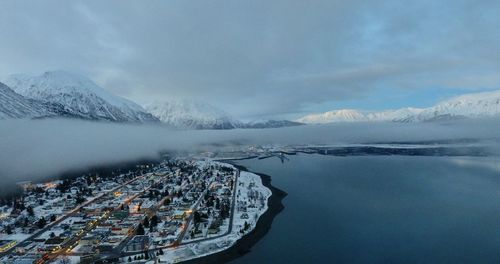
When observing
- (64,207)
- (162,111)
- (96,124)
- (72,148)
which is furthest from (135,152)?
(162,111)

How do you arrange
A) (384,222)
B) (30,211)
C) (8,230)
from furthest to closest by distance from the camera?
1. (30,211)
2. (384,222)
3. (8,230)

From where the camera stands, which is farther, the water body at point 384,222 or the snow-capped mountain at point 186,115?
the snow-capped mountain at point 186,115

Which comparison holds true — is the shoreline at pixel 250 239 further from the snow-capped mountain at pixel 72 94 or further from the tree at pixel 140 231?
the snow-capped mountain at pixel 72 94

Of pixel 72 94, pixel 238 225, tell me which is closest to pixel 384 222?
pixel 238 225

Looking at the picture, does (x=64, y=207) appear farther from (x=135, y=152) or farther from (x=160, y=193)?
(x=135, y=152)

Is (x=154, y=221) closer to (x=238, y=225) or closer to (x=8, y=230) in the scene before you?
(x=238, y=225)

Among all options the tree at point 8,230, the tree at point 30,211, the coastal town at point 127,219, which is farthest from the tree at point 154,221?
the tree at point 30,211
